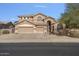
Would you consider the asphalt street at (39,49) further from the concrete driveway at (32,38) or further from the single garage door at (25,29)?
the single garage door at (25,29)

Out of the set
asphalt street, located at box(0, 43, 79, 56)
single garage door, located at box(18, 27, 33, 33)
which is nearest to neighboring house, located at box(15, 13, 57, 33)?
single garage door, located at box(18, 27, 33, 33)

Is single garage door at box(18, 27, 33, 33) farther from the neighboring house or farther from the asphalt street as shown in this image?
the asphalt street

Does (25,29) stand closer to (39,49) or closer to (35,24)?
(35,24)

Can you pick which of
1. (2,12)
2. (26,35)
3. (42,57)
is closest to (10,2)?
(2,12)

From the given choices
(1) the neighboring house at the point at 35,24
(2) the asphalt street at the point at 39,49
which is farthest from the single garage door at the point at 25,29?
(2) the asphalt street at the point at 39,49

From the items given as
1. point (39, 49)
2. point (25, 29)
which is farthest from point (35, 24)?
point (39, 49)

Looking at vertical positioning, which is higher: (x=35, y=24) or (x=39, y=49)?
(x=35, y=24)
